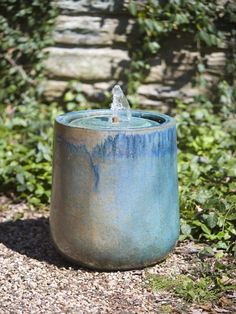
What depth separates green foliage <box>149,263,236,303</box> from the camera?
2.66 metres

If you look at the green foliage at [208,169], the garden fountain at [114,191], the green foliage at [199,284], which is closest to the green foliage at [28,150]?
the green foliage at [208,169]

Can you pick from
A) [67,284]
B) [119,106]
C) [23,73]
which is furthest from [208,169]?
[23,73]

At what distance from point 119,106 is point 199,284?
875 mm

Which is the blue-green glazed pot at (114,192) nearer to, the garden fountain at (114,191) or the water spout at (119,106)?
the garden fountain at (114,191)

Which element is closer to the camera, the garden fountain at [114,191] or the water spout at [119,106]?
the garden fountain at [114,191]

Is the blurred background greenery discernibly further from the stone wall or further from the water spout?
the water spout

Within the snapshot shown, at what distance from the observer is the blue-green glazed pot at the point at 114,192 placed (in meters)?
2.70

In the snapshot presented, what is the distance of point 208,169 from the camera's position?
3.90 meters

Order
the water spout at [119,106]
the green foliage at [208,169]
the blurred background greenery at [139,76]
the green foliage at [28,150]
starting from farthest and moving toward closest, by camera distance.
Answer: the blurred background greenery at [139,76], the green foliage at [28,150], the green foliage at [208,169], the water spout at [119,106]

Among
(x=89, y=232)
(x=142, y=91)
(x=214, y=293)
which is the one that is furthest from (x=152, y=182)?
(x=142, y=91)

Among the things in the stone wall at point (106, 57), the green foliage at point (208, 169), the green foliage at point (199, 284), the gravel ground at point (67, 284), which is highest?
the stone wall at point (106, 57)

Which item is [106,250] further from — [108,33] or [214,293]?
[108,33]

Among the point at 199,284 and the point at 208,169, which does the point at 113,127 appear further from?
the point at 208,169

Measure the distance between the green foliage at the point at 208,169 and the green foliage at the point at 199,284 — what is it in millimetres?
258
